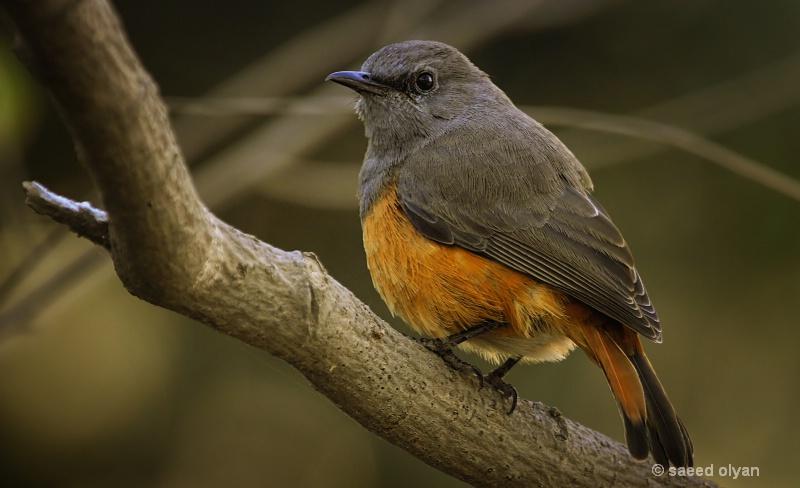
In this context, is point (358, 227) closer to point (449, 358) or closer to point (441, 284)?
point (441, 284)

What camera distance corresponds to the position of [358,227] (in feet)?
20.9

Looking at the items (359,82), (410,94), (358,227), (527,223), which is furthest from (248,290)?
(358,227)

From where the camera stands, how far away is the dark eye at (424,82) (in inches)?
179

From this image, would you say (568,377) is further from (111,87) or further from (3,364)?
(111,87)

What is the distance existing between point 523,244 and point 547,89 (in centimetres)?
313

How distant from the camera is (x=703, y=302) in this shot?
6.29 metres

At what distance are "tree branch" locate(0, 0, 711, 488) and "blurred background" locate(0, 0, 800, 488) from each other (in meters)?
2.36

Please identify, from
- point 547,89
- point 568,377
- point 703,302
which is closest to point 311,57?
point 547,89

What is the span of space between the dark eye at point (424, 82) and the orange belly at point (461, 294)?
882 mm

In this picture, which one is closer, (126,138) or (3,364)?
(126,138)

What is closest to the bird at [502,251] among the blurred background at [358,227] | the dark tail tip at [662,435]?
the dark tail tip at [662,435]

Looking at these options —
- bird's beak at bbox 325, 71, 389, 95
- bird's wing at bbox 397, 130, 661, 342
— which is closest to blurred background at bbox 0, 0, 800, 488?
bird's beak at bbox 325, 71, 389, 95

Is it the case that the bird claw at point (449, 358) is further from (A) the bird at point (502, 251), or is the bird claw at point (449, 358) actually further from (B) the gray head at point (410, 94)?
(B) the gray head at point (410, 94)

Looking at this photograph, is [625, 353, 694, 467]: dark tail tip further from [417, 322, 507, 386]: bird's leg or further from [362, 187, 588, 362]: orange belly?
[417, 322, 507, 386]: bird's leg
